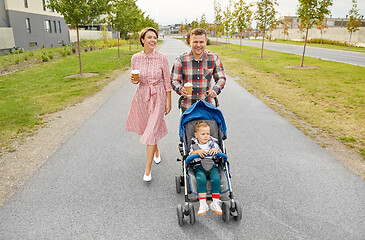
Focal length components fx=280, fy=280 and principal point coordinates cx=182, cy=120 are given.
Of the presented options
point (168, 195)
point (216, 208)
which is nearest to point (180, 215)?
point (216, 208)

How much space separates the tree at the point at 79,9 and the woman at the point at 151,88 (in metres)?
11.1

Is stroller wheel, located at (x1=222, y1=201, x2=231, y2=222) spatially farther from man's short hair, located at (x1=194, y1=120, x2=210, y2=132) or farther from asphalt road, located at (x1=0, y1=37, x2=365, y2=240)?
man's short hair, located at (x1=194, y1=120, x2=210, y2=132)

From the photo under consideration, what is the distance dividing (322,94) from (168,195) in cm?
848

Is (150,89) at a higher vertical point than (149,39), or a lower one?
lower

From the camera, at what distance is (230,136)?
5973 mm

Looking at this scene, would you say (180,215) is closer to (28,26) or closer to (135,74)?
(135,74)

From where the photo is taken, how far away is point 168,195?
3.79 m

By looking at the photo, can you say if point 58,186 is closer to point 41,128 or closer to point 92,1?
point 41,128

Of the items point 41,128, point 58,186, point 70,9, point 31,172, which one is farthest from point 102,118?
point 70,9

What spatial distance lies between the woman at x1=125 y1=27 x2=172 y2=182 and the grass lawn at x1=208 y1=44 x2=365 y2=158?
3.96m

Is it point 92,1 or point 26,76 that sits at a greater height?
point 92,1

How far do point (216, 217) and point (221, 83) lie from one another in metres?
1.76

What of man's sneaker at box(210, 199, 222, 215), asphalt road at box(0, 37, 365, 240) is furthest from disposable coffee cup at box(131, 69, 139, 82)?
man's sneaker at box(210, 199, 222, 215)

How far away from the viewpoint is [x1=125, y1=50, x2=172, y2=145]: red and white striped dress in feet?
13.1
